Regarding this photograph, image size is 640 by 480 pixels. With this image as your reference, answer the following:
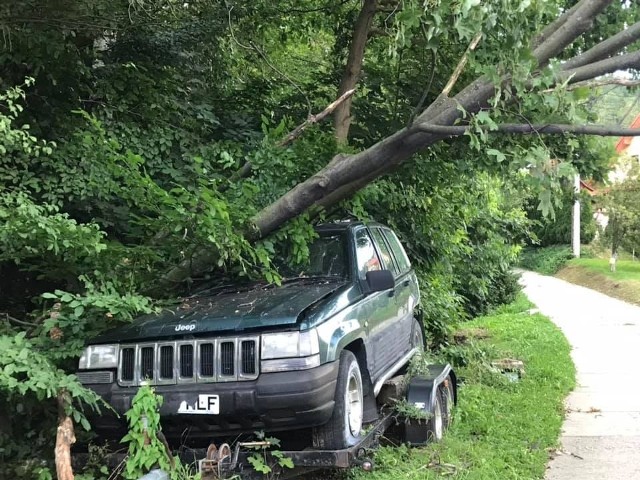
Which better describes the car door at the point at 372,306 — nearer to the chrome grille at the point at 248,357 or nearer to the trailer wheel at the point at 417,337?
the chrome grille at the point at 248,357

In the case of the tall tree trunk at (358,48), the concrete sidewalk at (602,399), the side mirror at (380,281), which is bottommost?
the concrete sidewalk at (602,399)

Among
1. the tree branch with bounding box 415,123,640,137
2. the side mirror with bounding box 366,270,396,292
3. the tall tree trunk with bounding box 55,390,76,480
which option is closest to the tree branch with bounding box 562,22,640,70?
the tree branch with bounding box 415,123,640,137

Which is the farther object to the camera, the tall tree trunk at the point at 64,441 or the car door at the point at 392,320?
the car door at the point at 392,320

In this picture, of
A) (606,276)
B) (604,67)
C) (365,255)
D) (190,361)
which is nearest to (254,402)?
(190,361)

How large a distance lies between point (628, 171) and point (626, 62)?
2657 centimetres

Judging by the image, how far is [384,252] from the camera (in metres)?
6.57

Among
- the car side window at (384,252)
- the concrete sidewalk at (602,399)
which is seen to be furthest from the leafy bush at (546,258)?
the car side window at (384,252)

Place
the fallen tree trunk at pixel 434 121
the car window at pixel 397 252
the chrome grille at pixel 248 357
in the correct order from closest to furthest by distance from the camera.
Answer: the chrome grille at pixel 248 357 → the fallen tree trunk at pixel 434 121 → the car window at pixel 397 252

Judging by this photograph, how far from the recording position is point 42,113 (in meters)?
6.71

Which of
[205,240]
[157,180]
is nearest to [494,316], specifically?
[157,180]

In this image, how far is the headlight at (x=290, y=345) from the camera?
409 cm

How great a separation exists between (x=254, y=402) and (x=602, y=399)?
5.98 m

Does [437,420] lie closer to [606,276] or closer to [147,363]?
[147,363]

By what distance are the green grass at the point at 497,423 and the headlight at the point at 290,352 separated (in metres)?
1.21
